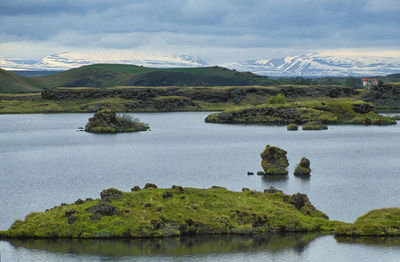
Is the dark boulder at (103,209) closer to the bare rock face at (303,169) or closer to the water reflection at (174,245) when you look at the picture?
the water reflection at (174,245)

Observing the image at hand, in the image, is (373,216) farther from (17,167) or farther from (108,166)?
(17,167)

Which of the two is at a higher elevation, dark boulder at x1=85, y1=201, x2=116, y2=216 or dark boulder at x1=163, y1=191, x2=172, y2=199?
dark boulder at x1=163, y1=191, x2=172, y2=199

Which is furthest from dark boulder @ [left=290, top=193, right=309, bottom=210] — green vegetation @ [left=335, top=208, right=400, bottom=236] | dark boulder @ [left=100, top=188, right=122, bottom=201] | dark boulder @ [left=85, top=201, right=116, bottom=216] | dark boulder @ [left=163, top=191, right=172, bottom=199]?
dark boulder @ [left=85, top=201, right=116, bottom=216]

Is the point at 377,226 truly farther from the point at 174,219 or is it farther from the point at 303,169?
the point at 303,169

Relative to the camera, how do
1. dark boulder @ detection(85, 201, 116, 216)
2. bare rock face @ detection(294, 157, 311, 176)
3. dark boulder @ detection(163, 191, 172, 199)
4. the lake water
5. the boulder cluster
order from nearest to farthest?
1. the lake water
2. dark boulder @ detection(85, 201, 116, 216)
3. dark boulder @ detection(163, 191, 172, 199)
4. the boulder cluster
5. bare rock face @ detection(294, 157, 311, 176)

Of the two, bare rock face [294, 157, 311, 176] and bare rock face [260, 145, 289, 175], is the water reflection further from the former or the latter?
bare rock face [294, 157, 311, 176]

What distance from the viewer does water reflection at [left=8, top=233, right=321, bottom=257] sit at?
5809cm

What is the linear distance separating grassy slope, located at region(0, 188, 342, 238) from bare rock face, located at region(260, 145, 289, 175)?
125 feet

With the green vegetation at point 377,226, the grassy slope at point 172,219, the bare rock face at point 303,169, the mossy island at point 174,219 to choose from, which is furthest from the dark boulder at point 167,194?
the bare rock face at point 303,169

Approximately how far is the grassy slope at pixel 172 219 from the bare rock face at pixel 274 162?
3819cm

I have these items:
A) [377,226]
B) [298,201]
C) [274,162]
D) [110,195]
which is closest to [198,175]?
[274,162]

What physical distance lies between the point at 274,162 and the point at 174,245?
1934 inches

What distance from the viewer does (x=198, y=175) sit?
10831 centimetres

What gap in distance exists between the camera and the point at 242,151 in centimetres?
14788
